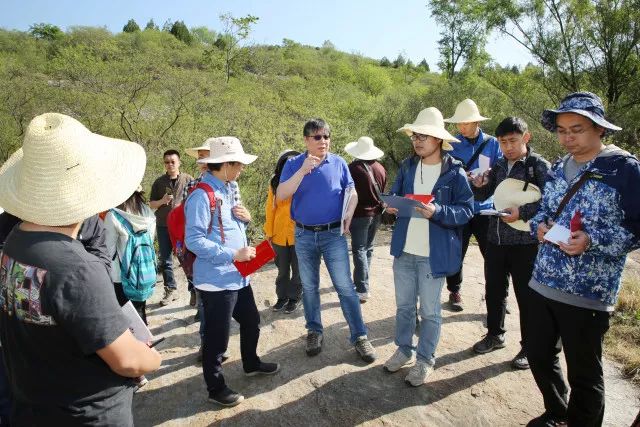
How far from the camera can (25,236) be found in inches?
54.6

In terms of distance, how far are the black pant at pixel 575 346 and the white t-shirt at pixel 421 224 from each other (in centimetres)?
83

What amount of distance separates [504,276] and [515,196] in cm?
80

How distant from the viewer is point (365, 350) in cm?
352

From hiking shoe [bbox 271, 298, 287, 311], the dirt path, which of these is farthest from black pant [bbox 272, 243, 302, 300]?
the dirt path

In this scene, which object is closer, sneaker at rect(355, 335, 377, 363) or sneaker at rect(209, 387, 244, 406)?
sneaker at rect(209, 387, 244, 406)

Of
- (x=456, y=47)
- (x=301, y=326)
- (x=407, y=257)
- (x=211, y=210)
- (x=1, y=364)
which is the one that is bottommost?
(x=301, y=326)

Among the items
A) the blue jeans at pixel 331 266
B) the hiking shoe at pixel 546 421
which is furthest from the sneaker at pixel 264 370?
the hiking shoe at pixel 546 421

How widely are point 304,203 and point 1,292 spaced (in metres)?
2.25

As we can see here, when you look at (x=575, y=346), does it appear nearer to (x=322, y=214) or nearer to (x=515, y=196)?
(x=515, y=196)

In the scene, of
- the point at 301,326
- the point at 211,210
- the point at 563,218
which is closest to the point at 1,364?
the point at 211,210

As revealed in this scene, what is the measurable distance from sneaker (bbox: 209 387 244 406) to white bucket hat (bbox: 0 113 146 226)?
77.3 inches

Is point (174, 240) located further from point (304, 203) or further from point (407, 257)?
point (407, 257)

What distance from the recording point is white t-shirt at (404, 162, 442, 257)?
3.15 m

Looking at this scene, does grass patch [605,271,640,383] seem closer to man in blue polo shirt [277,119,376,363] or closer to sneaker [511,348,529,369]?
sneaker [511,348,529,369]
